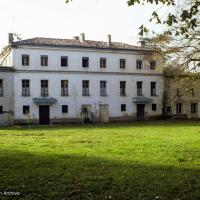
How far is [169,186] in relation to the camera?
31.9 feet

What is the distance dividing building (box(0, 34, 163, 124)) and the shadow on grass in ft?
110

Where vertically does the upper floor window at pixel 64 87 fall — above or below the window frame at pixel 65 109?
above

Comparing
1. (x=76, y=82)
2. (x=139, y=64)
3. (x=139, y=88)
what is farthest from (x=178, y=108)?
(x=76, y=82)

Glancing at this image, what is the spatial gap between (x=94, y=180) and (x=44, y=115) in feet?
134

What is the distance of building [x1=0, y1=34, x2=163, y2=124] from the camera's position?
4969cm

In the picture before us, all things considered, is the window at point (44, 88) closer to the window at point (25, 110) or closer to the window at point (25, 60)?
the window at point (25, 110)

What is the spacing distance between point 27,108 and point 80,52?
30.1 ft

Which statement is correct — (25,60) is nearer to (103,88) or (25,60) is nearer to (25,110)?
(25,110)

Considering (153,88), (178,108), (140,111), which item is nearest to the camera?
(140,111)

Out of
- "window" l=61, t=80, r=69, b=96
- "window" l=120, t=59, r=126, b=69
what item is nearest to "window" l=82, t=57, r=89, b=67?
"window" l=61, t=80, r=69, b=96

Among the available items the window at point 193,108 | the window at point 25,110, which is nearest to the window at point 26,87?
the window at point 25,110

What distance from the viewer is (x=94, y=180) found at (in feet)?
34.1

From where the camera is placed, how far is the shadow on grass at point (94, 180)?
29.3 ft

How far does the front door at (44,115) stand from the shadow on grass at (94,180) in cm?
3688
